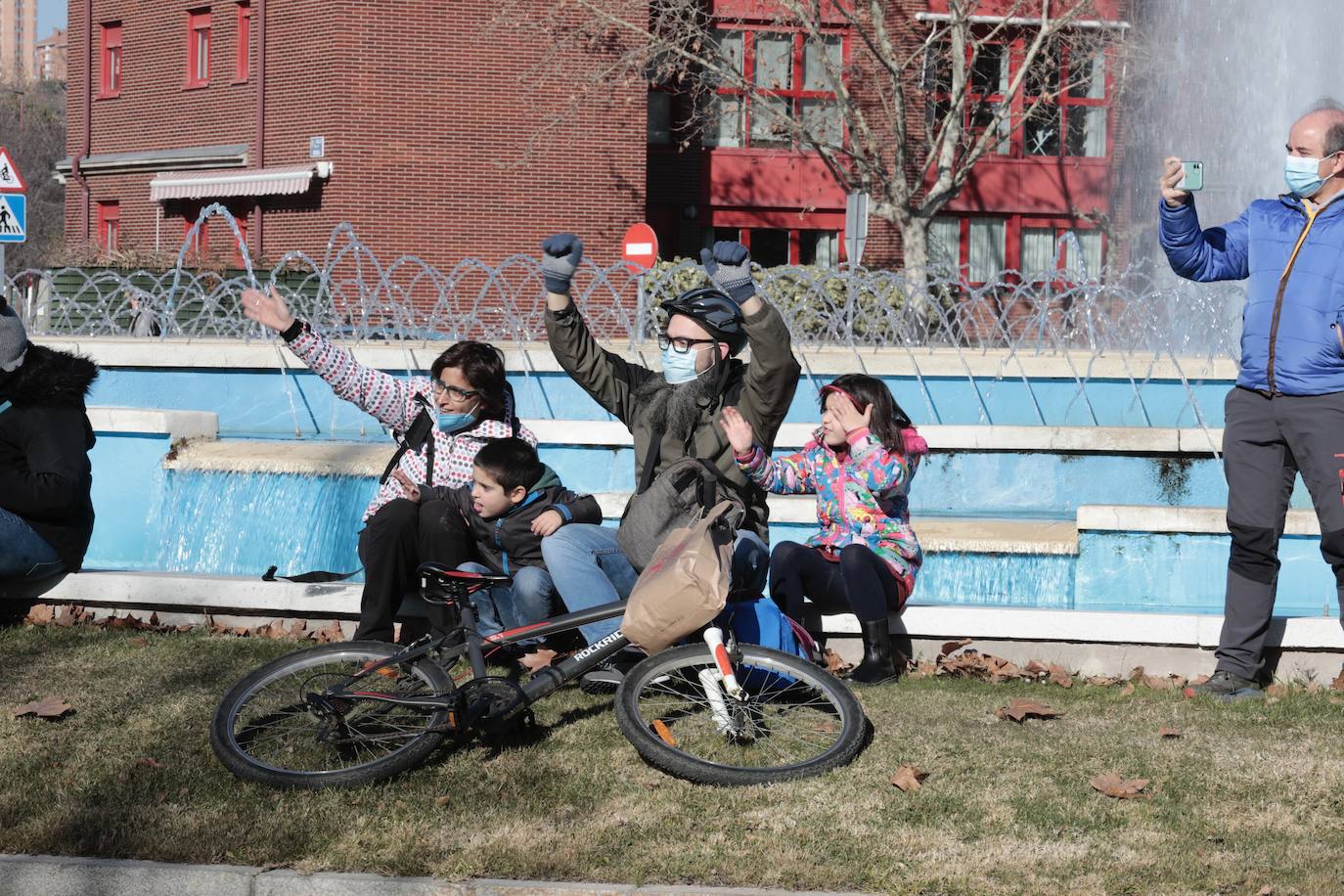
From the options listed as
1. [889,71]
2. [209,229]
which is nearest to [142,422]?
[889,71]

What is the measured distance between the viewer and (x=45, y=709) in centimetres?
568

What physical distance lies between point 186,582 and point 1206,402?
908cm

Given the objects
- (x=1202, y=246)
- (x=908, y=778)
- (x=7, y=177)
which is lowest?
(x=908, y=778)

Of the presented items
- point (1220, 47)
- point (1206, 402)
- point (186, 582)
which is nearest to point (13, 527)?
point (186, 582)

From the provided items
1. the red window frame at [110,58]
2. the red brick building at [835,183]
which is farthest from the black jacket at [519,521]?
the red window frame at [110,58]

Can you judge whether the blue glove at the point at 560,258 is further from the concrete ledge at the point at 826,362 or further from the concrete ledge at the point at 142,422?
the concrete ledge at the point at 826,362

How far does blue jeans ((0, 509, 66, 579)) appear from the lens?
6859 millimetres

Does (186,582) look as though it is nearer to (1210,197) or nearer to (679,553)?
(679,553)

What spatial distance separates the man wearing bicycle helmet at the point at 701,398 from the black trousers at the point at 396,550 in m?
0.50

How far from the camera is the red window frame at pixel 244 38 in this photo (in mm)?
31062

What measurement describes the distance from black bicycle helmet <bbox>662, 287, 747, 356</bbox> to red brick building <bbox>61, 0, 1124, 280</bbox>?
20.9 m

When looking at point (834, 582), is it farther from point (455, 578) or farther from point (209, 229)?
point (209, 229)

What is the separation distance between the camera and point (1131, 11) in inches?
1124

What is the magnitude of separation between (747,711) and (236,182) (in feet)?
88.5
